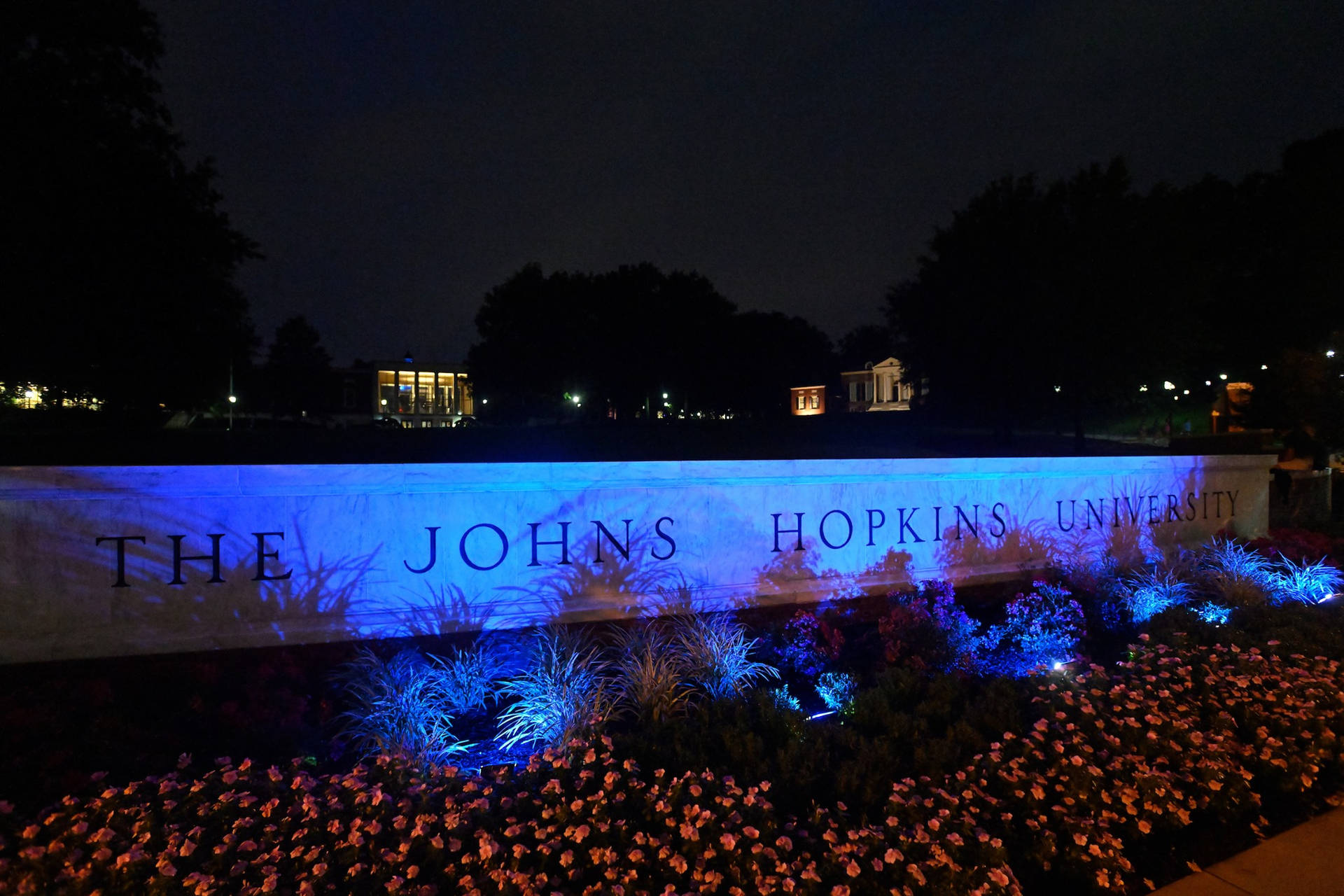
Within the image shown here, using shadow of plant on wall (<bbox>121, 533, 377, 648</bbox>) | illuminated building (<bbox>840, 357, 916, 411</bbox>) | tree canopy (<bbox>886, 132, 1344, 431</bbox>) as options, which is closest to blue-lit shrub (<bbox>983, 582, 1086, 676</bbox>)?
shadow of plant on wall (<bbox>121, 533, 377, 648</bbox>)

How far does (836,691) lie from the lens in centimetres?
470

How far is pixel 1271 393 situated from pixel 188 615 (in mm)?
38804

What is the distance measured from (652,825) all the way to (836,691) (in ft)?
6.15

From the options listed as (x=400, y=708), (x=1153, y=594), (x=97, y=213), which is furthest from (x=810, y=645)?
(x=97, y=213)

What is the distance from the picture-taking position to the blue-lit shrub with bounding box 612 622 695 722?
4.20 m

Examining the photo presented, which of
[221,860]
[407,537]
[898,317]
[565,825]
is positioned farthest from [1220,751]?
[898,317]

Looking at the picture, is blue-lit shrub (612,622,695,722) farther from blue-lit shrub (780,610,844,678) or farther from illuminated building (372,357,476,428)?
illuminated building (372,357,476,428)

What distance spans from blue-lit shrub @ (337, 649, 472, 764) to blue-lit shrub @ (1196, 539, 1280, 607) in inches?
238

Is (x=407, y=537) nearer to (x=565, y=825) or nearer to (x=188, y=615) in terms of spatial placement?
(x=188, y=615)

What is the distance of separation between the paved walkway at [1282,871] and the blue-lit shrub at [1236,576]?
11.0 feet

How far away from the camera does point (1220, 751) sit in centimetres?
381

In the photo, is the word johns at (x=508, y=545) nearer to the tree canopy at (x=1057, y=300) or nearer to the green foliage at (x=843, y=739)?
the green foliage at (x=843, y=739)

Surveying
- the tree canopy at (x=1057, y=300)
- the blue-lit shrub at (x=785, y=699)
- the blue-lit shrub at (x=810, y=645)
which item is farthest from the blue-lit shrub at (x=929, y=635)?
the tree canopy at (x=1057, y=300)

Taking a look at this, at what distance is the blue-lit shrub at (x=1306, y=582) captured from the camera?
23.5 feet
